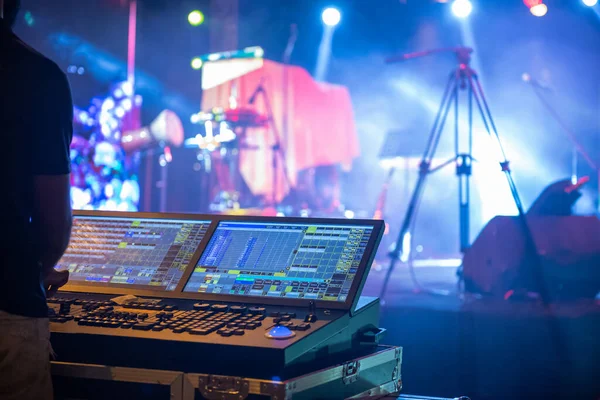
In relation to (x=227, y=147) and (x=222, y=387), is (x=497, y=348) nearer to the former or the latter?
(x=222, y=387)

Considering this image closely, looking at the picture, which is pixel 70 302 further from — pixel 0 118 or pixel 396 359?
pixel 396 359

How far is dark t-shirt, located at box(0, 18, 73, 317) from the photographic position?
112 cm

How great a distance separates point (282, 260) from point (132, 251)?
49 centimetres

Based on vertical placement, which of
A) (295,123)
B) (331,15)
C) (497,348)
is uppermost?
(331,15)

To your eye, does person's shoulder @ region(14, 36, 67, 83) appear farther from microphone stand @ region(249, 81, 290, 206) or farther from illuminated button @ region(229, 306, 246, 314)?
microphone stand @ region(249, 81, 290, 206)

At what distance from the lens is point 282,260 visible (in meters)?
1.58

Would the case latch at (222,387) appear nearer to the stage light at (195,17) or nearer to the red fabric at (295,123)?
the red fabric at (295,123)

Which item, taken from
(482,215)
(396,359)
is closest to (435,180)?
(482,215)

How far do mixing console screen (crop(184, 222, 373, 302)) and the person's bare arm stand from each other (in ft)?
1.57

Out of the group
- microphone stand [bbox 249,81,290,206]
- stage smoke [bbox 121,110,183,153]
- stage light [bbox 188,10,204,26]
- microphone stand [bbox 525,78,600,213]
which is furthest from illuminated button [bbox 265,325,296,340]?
stage light [bbox 188,10,204,26]

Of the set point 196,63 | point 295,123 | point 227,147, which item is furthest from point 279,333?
point 196,63

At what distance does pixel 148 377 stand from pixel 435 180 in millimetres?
8562

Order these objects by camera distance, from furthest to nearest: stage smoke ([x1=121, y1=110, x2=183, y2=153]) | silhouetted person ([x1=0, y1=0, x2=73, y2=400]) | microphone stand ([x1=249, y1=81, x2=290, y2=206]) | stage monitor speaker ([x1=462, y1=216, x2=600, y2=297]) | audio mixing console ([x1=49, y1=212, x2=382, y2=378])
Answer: stage smoke ([x1=121, y1=110, x2=183, y2=153]), microphone stand ([x1=249, y1=81, x2=290, y2=206]), stage monitor speaker ([x1=462, y1=216, x2=600, y2=297]), audio mixing console ([x1=49, y1=212, x2=382, y2=378]), silhouetted person ([x1=0, y1=0, x2=73, y2=400])

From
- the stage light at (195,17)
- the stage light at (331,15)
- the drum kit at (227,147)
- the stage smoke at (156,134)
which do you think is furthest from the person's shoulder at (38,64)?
the stage light at (195,17)
